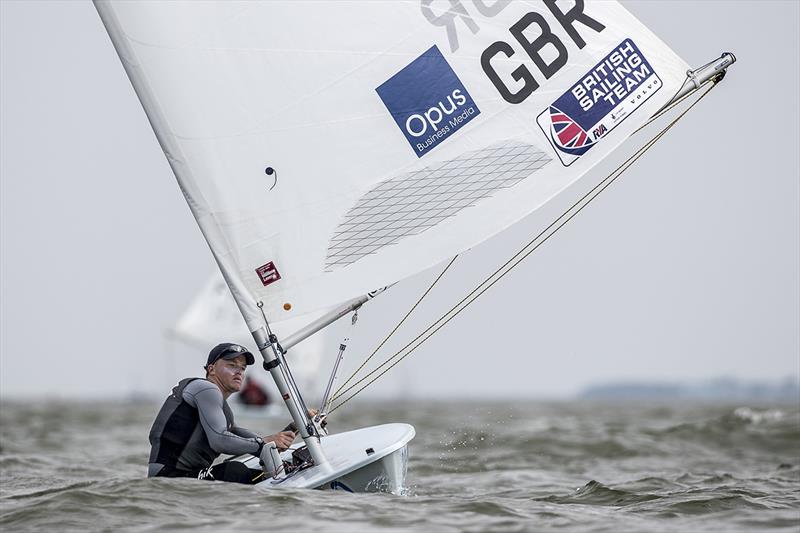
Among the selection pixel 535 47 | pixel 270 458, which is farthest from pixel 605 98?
pixel 270 458

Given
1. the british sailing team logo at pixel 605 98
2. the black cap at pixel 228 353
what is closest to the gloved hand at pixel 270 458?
the black cap at pixel 228 353

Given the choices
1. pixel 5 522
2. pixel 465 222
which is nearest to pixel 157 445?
pixel 5 522

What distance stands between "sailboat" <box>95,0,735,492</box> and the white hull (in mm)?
14

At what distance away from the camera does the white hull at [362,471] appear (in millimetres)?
6801

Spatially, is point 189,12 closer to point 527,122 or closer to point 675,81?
point 527,122

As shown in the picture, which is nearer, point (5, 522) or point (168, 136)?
point (5, 522)

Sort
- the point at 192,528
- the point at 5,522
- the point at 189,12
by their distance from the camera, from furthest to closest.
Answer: the point at 189,12 < the point at 5,522 < the point at 192,528

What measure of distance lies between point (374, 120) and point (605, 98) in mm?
1454

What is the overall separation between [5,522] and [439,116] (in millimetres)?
3483

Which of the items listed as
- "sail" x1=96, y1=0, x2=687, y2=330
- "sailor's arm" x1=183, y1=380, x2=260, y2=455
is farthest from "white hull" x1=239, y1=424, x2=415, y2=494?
"sail" x1=96, y1=0, x2=687, y2=330

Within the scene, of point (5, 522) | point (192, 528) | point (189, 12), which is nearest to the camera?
point (192, 528)

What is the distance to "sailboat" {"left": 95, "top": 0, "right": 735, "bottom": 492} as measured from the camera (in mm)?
6816

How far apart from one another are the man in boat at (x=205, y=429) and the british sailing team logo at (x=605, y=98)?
7.79ft

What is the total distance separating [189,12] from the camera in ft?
22.1
